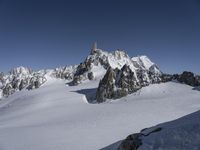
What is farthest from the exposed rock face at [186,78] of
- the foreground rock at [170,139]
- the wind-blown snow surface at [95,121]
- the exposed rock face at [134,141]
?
the exposed rock face at [134,141]

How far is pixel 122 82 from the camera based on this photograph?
60.7m

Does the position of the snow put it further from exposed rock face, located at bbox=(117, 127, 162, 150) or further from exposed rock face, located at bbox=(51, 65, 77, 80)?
exposed rock face, located at bbox=(51, 65, 77, 80)

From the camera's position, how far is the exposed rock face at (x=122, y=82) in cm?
5891

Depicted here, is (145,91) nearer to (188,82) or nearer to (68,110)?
(188,82)

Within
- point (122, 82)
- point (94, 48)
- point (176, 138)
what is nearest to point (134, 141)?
point (176, 138)

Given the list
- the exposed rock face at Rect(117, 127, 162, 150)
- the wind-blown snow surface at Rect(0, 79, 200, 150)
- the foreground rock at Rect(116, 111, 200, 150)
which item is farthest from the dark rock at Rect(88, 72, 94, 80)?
the foreground rock at Rect(116, 111, 200, 150)

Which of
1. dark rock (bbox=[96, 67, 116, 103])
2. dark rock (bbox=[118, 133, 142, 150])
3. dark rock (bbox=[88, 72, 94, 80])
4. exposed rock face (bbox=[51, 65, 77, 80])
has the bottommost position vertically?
dark rock (bbox=[118, 133, 142, 150])

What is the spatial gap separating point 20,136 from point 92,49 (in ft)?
271

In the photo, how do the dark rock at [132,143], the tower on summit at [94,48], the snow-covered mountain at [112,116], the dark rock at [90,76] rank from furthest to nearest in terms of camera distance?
the tower on summit at [94,48], the dark rock at [90,76], the snow-covered mountain at [112,116], the dark rock at [132,143]

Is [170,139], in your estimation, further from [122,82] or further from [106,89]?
[122,82]

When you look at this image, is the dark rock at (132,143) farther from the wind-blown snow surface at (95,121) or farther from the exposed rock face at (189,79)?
the exposed rock face at (189,79)

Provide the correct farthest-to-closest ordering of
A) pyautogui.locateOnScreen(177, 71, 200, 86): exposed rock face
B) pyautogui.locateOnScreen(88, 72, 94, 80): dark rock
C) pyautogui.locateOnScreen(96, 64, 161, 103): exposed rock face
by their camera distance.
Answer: pyautogui.locateOnScreen(88, 72, 94, 80): dark rock, pyautogui.locateOnScreen(96, 64, 161, 103): exposed rock face, pyautogui.locateOnScreen(177, 71, 200, 86): exposed rock face

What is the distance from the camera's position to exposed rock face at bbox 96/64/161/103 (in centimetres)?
5891

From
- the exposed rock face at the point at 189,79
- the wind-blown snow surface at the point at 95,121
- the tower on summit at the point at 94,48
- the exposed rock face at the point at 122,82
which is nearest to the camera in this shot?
the wind-blown snow surface at the point at 95,121
